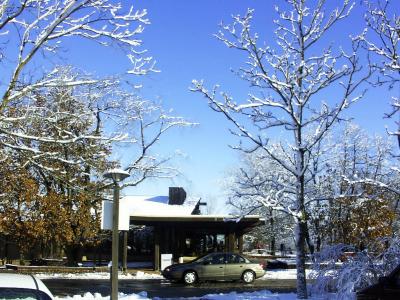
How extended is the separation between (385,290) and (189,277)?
58.1ft

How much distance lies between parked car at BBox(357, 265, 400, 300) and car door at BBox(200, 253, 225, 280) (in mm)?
17273

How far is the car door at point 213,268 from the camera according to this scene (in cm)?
2692

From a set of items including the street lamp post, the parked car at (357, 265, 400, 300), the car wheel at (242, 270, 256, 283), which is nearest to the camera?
the parked car at (357, 265, 400, 300)

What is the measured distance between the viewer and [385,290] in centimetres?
977

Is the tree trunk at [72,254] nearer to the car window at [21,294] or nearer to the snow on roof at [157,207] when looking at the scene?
the snow on roof at [157,207]

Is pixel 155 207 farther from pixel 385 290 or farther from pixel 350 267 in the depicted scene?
pixel 385 290

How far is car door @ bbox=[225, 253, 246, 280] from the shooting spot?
2722 centimetres

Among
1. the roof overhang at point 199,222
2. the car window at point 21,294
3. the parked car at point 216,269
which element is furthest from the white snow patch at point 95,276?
the car window at point 21,294

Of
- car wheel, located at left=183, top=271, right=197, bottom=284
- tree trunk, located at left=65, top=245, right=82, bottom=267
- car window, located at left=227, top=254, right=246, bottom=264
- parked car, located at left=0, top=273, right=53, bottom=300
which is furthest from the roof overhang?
parked car, located at left=0, top=273, right=53, bottom=300

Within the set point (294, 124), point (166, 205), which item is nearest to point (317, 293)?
point (294, 124)

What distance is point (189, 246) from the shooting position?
3978 centimetres

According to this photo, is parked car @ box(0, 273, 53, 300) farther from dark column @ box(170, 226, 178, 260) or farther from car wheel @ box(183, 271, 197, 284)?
dark column @ box(170, 226, 178, 260)

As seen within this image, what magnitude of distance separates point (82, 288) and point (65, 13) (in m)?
13.3

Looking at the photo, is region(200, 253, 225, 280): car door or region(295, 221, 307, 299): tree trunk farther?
region(200, 253, 225, 280): car door
